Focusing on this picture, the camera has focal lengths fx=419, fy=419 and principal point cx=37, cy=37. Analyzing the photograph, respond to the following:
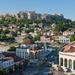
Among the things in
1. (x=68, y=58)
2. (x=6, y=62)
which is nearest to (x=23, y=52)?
(x=6, y=62)

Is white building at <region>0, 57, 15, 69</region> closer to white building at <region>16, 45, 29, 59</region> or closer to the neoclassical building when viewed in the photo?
the neoclassical building

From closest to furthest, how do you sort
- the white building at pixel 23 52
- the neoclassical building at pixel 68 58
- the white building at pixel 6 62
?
1. the white building at pixel 6 62
2. the neoclassical building at pixel 68 58
3. the white building at pixel 23 52

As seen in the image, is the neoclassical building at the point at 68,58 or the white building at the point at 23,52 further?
the white building at the point at 23,52

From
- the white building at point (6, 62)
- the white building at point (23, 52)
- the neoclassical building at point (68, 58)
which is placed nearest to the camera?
the white building at point (6, 62)

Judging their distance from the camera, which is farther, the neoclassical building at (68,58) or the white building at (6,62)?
the neoclassical building at (68,58)

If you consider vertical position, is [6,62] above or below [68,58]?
below

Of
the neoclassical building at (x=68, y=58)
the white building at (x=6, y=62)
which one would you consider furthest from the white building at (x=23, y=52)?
the neoclassical building at (x=68, y=58)

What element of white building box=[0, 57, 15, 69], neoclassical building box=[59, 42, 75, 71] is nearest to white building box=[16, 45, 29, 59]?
white building box=[0, 57, 15, 69]

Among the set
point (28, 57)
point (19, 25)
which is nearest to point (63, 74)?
point (28, 57)

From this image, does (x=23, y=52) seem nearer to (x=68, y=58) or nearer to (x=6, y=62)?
(x=6, y=62)

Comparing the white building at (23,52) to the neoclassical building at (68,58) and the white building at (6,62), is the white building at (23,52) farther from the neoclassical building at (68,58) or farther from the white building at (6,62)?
the neoclassical building at (68,58)
